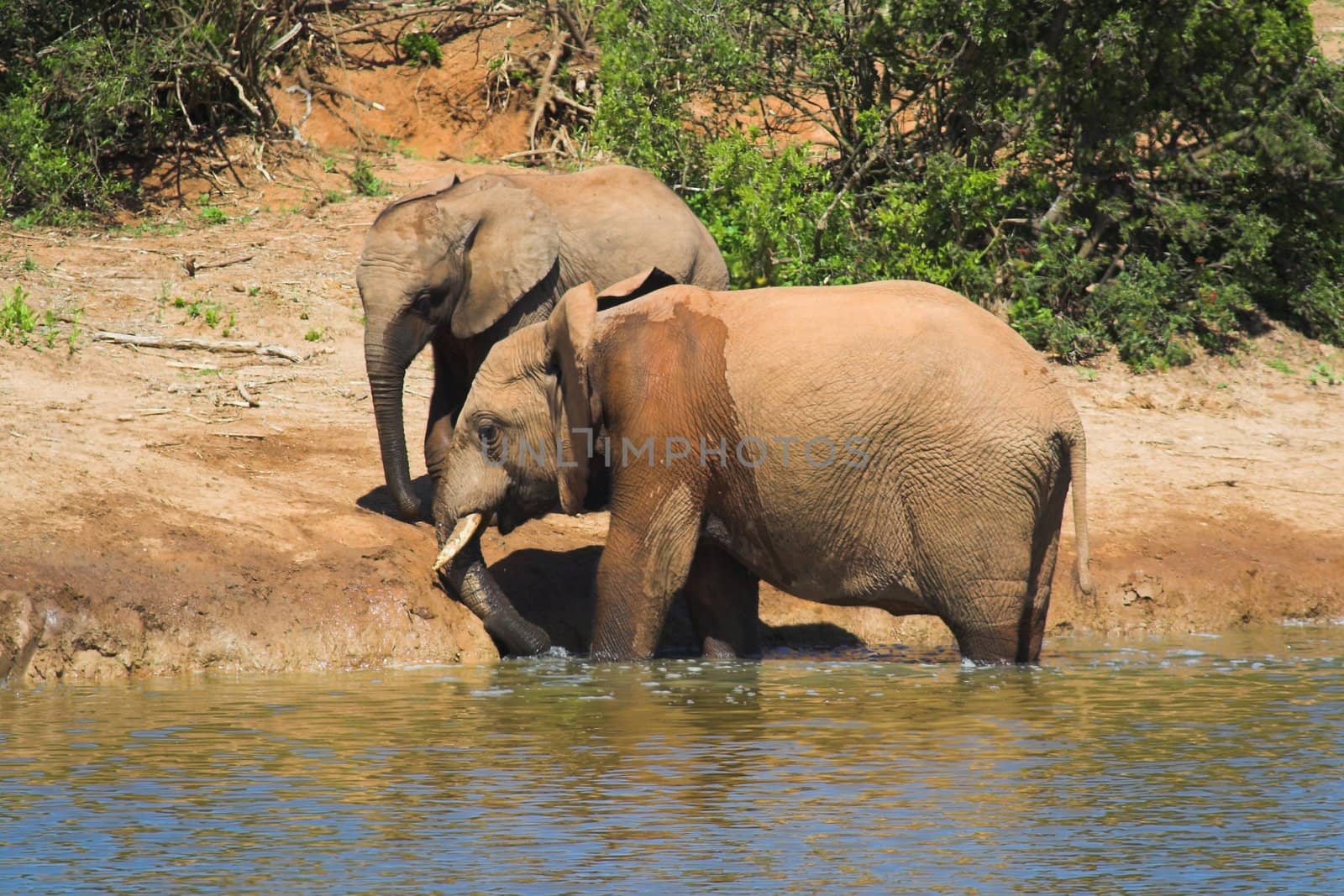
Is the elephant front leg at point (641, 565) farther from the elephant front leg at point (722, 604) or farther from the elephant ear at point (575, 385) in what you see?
the elephant front leg at point (722, 604)

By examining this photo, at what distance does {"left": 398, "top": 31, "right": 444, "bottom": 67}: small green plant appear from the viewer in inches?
798

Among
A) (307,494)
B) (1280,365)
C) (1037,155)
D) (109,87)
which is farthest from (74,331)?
(1280,365)

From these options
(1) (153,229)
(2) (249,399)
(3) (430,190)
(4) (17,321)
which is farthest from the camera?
(1) (153,229)

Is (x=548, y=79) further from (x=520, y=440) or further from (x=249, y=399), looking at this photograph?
(x=520, y=440)

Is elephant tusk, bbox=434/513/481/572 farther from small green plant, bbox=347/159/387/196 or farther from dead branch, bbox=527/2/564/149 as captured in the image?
dead branch, bbox=527/2/564/149

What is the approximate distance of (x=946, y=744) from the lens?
24.8 ft

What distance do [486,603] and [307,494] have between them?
1.52 m

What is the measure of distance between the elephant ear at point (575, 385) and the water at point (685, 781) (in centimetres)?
92

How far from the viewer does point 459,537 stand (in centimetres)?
983

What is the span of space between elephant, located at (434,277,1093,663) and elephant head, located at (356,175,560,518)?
Result: 960mm

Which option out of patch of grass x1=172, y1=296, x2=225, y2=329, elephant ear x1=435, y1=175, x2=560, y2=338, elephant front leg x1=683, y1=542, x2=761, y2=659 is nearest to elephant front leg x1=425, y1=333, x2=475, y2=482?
elephant ear x1=435, y1=175, x2=560, y2=338

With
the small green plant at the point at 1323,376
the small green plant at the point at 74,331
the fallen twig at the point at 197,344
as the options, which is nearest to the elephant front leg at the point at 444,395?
the fallen twig at the point at 197,344

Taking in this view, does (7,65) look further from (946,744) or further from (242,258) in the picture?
(946,744)

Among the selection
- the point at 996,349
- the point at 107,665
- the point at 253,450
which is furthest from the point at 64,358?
the point at 996,349
